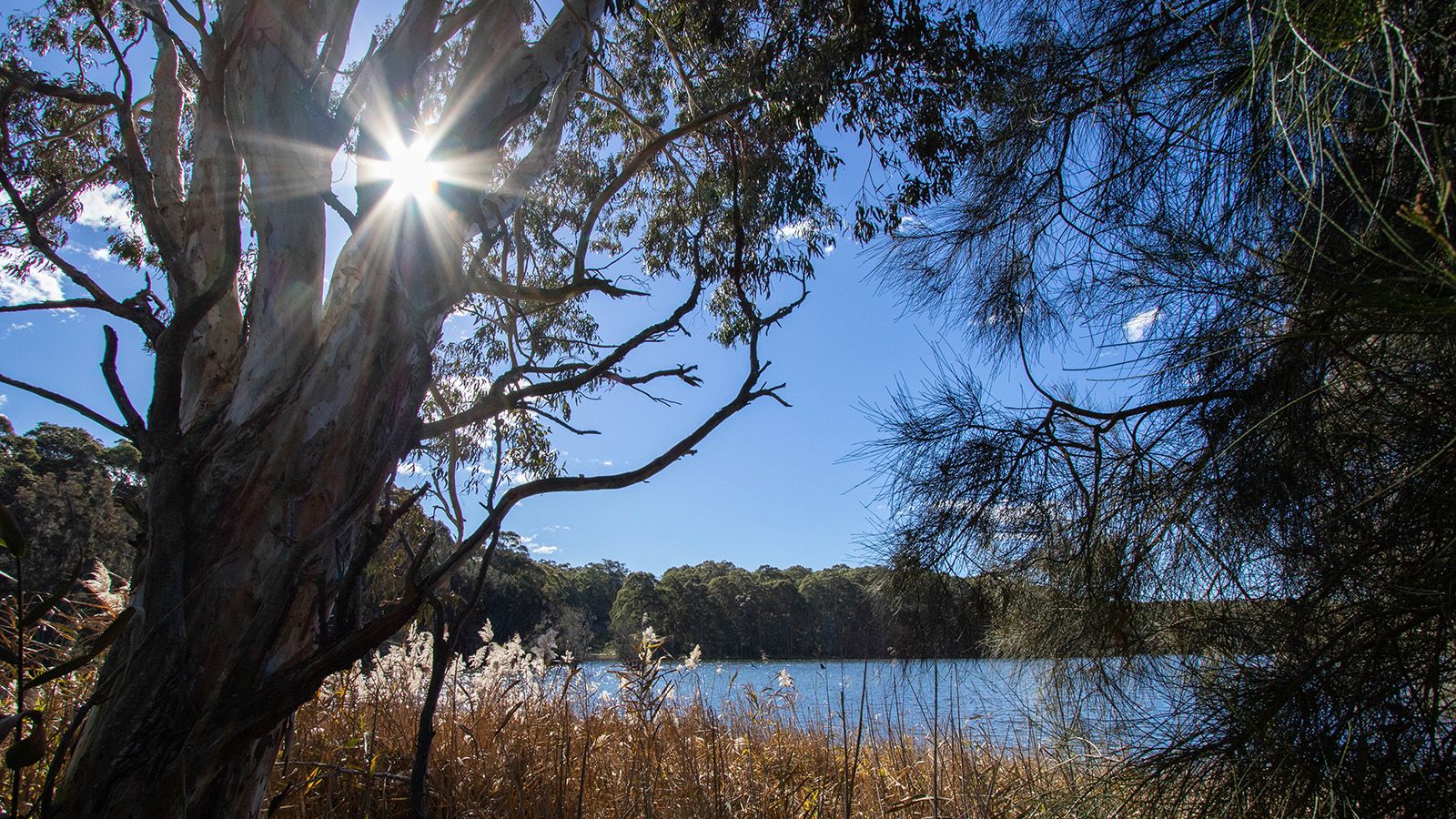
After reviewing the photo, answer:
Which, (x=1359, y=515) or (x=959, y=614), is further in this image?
(x=959, y=614)

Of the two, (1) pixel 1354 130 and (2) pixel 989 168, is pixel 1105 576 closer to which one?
(1) pixel 1354 130

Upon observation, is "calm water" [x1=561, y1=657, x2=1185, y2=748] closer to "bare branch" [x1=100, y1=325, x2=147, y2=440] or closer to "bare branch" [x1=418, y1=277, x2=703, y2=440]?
"bare branch" [x1=418, y1=277, x2=703, y2=440]

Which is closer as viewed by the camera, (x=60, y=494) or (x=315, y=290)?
(x=315, y=290)

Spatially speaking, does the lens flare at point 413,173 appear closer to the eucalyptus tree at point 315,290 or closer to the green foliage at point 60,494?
the eucalyptus tree at point 315,290

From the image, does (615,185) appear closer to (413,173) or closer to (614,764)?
(413,173)

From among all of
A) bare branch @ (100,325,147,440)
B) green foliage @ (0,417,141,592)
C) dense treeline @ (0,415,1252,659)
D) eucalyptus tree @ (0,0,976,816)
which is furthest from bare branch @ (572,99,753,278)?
green foliage @ (0,417,141,592)

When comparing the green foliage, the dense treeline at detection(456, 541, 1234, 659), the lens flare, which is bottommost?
the dense treeline at detection(456, 541, 1234, 659)

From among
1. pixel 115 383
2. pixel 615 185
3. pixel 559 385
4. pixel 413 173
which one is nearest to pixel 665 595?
pixel 615 185

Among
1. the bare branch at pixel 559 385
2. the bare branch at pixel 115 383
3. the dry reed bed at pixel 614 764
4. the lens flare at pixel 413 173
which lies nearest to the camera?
the bare branch at pixel 115 383

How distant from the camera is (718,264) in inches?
150

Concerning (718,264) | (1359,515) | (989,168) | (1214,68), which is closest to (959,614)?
(1359,515)

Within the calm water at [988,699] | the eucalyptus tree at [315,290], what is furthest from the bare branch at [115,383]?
the calm water at [988,699]

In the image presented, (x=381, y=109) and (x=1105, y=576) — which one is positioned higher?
(x=381, y=109)

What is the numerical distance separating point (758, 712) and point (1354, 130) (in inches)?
115
